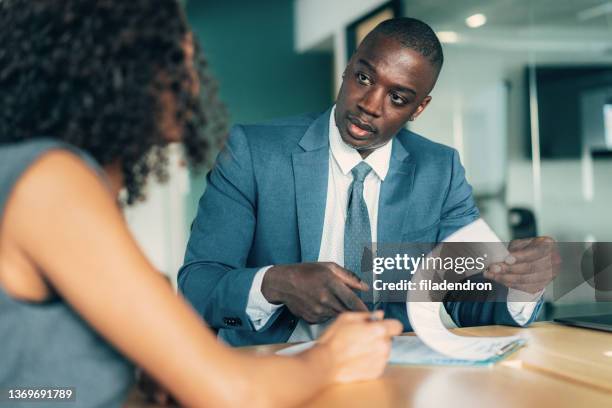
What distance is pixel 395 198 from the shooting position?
2027 mm

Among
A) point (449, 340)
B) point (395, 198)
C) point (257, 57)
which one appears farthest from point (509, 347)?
point (257, 57)

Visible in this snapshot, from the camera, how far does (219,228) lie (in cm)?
190

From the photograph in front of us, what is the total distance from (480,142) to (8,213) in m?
5.32

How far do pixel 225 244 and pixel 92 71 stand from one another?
0.98 metres

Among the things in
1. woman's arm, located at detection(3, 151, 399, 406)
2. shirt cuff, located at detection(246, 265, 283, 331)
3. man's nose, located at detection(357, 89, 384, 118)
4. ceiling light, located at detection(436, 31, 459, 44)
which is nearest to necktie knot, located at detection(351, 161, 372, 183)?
man's nose, located at detection(357, 89, 384, 118)

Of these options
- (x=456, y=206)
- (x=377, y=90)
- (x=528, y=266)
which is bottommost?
(x=528, y=266)

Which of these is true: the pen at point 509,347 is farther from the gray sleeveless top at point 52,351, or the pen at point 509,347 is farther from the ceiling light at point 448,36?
the ceiling light at point 448,36

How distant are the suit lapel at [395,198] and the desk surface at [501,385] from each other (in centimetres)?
64

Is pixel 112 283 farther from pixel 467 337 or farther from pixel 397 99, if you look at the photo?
pixel 397 99

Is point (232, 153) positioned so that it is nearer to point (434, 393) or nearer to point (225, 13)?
point (434, 393)

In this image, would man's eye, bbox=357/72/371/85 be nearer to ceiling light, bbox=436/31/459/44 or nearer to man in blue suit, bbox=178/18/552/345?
man in blue suit, bbox=178/18/552/345

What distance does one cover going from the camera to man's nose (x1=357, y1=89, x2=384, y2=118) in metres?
2.00

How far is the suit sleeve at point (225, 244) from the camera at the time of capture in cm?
169

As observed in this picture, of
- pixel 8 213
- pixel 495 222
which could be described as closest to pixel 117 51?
pixel 8 213
